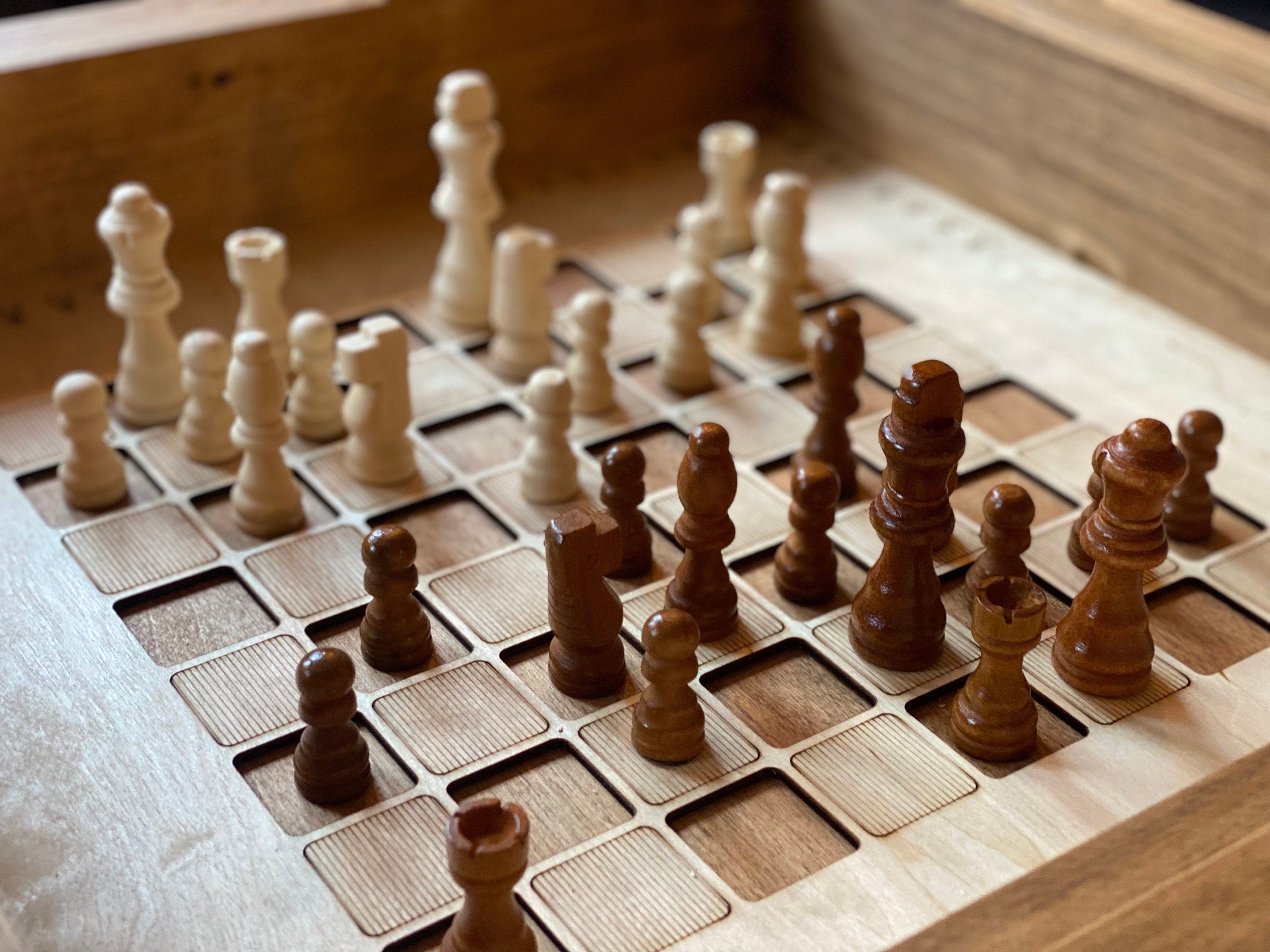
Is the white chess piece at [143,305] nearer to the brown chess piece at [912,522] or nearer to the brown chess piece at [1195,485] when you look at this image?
the brown chess piece at [912,522]

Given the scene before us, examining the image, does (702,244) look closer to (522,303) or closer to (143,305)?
(522,303)

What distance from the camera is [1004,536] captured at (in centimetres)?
112

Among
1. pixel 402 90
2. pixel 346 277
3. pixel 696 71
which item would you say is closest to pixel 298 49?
pixel 402 90

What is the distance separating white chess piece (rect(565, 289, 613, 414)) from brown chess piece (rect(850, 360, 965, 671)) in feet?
1.17

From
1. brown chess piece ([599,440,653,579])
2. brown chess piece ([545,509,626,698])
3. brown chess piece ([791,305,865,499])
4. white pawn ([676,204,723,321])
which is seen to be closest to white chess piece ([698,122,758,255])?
white pawn ([676,204,723,321])

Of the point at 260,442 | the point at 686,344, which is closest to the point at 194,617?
the point at 260,442

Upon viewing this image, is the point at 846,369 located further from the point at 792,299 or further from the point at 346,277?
the point at 346,277

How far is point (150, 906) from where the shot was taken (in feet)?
2.98

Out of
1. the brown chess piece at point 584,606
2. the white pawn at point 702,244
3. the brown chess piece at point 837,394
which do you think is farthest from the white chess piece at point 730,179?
the brown chess piece at point 584,606

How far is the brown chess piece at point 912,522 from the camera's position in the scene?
1014mm

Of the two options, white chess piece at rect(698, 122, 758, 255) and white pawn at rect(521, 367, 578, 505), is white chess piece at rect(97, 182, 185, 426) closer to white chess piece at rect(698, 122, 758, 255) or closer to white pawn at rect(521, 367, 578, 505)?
white pawn at rect(521, 367, 578, 505)

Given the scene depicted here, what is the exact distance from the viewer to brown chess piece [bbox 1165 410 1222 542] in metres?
1.21

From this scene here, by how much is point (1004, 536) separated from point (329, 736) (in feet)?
1.64

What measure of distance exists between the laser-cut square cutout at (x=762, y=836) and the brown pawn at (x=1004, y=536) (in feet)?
0.64
